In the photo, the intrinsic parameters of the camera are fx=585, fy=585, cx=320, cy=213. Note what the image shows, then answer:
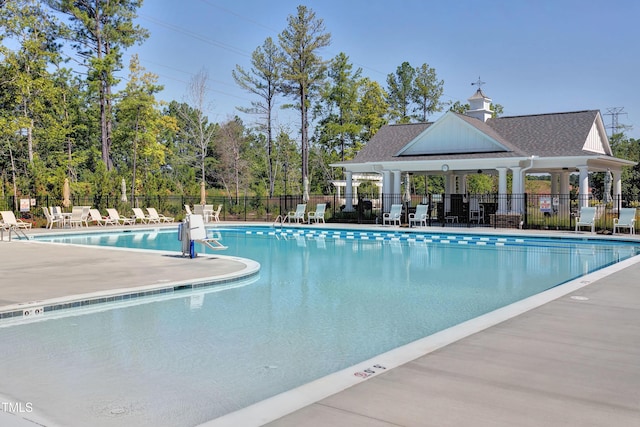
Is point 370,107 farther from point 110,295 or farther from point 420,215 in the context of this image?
point 110,295

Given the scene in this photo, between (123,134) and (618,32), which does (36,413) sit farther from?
(123,134)

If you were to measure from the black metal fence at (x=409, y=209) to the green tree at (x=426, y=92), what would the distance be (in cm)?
1793

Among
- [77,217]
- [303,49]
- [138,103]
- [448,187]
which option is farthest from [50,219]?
[303,49]

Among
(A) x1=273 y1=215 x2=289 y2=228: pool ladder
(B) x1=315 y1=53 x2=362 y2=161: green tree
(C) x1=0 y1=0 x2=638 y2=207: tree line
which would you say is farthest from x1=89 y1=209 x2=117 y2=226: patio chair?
(B) x1=315 y1=53 x2=362 y2=161: green tree

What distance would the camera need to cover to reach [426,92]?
4909cm

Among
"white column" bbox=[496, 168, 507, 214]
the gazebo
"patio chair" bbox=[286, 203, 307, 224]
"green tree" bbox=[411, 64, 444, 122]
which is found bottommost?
"patio chair" bbox=[286, 203, 307, 224]

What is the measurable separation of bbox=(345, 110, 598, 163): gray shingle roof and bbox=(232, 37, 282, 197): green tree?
516 inches

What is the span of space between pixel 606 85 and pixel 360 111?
54.0ft

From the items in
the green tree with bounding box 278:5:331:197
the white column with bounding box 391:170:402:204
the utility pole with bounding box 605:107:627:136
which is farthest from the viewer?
the utility pole with bounding box 605:107:627:136

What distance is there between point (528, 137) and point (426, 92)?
22.9 meters

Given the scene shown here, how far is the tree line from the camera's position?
29.0 m

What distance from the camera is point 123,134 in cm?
3678

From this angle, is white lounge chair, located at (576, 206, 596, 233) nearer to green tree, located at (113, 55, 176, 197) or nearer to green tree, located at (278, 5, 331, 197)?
green tree, located at (278, 5, 331, 197)

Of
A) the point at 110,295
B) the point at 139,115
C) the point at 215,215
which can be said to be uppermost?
the point at 139,115
